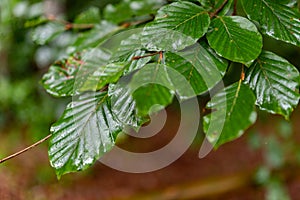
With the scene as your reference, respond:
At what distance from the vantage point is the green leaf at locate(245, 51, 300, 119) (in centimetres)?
49

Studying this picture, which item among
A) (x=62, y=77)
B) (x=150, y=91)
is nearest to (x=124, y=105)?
(x=150, y=91)

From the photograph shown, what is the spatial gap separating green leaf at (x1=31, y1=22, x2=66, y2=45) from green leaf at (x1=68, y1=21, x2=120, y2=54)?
108 mm

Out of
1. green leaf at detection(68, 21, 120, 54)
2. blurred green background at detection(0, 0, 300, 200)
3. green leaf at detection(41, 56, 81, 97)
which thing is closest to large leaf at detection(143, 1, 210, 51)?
green leaf at detection(41, 56, 81, 97)

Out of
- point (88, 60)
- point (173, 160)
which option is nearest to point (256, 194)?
point (173, 160)

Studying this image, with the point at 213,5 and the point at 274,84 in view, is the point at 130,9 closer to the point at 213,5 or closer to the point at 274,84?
the point at 213,5

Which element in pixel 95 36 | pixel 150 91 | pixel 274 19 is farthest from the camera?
pixel 95 36

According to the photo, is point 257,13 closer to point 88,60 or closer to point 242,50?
point 242,50

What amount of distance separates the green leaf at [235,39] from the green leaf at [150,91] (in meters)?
0.09

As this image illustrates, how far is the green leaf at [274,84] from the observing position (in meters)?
0.49

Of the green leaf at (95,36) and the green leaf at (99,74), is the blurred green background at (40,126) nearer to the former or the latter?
the green leaf at (95,36)

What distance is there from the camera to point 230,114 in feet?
1.49

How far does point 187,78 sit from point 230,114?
2.5 inches

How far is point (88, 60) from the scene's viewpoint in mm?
631

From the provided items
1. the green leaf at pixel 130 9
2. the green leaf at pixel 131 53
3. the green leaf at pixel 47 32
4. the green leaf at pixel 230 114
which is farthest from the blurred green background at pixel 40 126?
the green leaf at pixel 230 114
